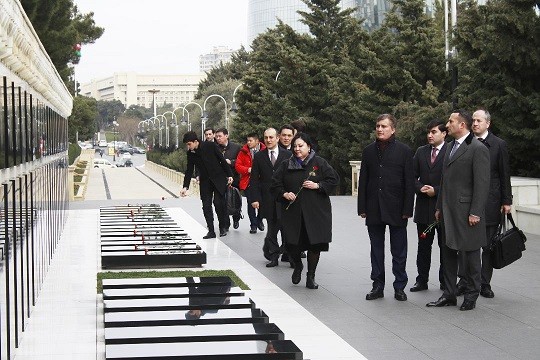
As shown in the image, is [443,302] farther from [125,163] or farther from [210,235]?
[125,163]

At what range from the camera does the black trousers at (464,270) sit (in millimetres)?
10266

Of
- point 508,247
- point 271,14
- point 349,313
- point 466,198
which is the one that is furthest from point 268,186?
point 271,14

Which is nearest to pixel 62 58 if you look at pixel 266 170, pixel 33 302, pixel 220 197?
pixel 220 197

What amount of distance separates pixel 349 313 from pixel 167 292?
1779 mm

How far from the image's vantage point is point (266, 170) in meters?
14.4

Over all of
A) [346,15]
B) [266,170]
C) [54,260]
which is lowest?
[54,260]

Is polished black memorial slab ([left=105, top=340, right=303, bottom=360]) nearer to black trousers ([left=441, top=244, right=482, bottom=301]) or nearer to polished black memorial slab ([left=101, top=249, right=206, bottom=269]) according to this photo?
black trousers ([left=441, top=244, right=482, bottom=301])

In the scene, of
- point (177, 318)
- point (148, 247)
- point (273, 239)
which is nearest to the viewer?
point (177, 318)

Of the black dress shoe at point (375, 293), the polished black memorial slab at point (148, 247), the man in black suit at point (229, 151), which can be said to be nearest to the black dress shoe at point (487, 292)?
the black dress shoe at point (375, 293)

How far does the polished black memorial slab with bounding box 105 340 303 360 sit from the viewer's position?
763 centimetres

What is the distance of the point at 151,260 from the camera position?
44.6 ft

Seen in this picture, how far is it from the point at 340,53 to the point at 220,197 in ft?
113

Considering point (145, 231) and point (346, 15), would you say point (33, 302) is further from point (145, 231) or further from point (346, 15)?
Answer: point (346, 15)

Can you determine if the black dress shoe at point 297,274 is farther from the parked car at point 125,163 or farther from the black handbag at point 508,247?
the parked car at point 125,163
